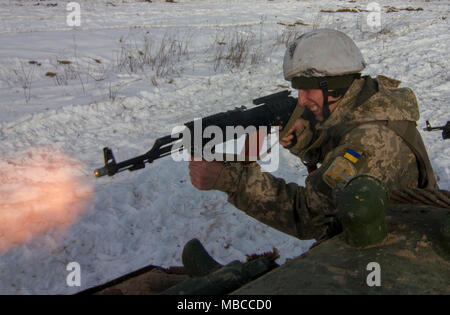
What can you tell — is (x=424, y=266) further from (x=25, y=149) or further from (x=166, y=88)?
(x=166, y=88)

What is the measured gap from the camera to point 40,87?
21.3ft

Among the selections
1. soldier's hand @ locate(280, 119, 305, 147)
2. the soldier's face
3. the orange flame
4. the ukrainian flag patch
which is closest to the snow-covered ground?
the orange flame

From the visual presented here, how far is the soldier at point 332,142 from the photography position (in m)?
2.22

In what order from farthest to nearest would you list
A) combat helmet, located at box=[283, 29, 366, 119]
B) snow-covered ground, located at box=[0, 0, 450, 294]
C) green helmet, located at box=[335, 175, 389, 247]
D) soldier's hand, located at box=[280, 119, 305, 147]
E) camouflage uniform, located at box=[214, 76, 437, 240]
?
1. snow-covered ground, located at box=[0, 0, 450, 294]
2. soldier's hand, located at box=[280, 119, 305, 147]
3. combat helmet, located at box=[283, 29, 366, 119]
4. camouflage uniform, located at box=[214, 76, 437, 240]
5. green helmet, located at box=[335, 175, 389, 247]

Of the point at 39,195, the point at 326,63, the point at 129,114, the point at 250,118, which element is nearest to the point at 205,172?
the point at 250,118

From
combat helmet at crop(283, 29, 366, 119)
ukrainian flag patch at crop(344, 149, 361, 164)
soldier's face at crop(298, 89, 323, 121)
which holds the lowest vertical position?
ukrainian flag patch at crop(344, 149, 361, 164)

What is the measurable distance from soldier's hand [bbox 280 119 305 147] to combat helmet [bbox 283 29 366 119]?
1.21 ft

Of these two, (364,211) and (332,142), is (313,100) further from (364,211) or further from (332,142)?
(364,211)

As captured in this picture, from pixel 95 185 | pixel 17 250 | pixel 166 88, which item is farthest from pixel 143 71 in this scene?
pixel 17 250

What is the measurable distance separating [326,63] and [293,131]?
2.19 feet

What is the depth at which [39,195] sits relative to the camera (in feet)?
13.0

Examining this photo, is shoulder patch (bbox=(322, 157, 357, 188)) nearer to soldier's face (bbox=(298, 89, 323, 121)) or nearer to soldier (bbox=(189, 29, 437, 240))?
soldier (bbox=(189, 29, 437, 240))

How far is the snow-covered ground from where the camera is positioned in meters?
3.51

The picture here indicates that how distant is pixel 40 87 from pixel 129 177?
125 inches
